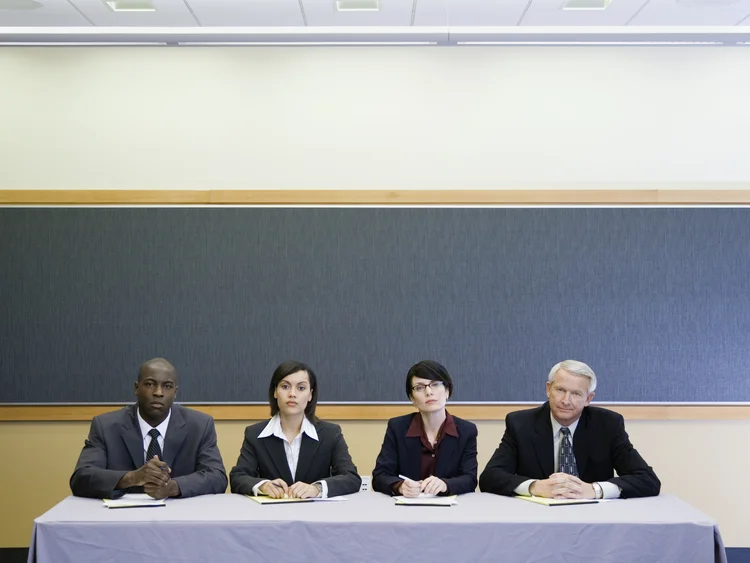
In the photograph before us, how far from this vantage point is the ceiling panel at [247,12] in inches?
175

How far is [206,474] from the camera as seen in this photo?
3.42 meters

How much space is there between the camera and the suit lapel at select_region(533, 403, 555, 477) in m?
3.60

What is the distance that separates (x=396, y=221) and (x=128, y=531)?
99.0 inches

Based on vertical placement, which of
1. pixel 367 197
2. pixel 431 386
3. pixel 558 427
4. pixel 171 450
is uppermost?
pixel 367 197

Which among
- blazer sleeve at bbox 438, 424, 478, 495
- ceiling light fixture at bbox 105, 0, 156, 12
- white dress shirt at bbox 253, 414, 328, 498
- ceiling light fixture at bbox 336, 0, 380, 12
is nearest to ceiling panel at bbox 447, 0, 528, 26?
ceiling light fixture at bbox 336, 0, 380, 12

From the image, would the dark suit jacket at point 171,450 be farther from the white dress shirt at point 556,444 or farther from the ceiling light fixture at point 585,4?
the ceiling light fixture at point 585,4

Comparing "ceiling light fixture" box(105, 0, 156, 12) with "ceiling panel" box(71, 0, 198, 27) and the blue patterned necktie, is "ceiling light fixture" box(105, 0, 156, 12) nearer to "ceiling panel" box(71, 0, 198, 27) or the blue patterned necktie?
"ceiling panel" box(71, 0, 198, 27)

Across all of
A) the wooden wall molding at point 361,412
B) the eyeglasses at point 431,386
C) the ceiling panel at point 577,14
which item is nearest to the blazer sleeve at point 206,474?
the eyeglasses at point 431,386

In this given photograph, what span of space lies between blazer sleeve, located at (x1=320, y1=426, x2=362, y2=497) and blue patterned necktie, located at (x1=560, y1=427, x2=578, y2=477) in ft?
2.85

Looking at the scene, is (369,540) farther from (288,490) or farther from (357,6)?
(357,6)

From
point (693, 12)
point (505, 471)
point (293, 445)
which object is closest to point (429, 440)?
point (505, 471)

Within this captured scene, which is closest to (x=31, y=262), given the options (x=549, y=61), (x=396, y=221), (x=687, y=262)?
(x=396, y=221)

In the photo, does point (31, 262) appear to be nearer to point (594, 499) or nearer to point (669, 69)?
point (594, 499)

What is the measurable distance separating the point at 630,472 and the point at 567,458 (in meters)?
0.26
